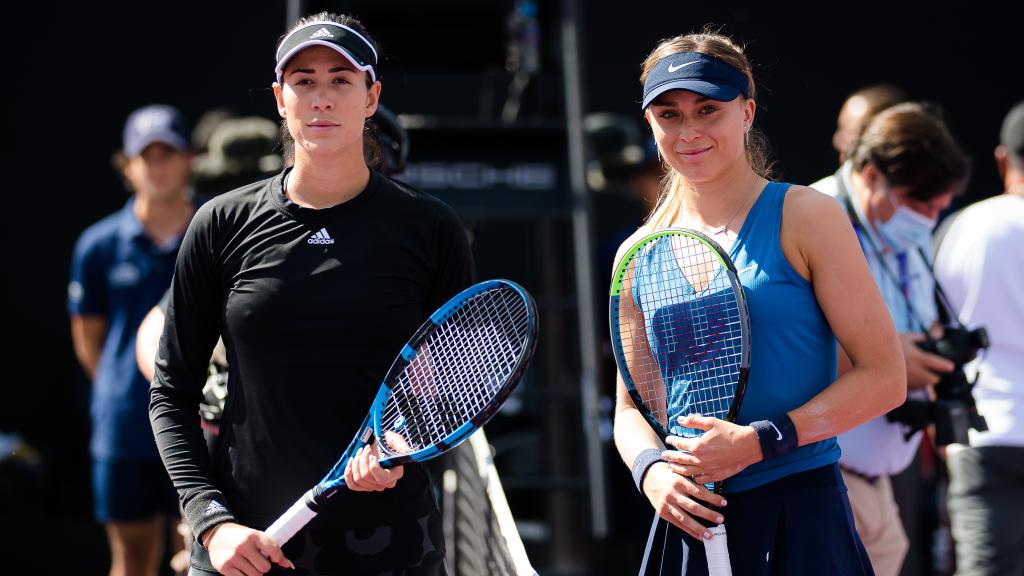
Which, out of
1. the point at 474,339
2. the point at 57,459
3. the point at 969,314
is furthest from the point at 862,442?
the point at 57,459

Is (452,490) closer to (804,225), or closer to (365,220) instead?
(365,220)

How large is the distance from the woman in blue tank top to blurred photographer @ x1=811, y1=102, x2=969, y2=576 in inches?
39.1

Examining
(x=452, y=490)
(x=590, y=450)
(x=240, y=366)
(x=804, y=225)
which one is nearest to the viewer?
(x=804, y=225)

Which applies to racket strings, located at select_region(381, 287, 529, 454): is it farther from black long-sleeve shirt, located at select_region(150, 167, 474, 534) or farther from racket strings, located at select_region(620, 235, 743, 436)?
racket strings, located at select_region(620, 235, 743, 436)

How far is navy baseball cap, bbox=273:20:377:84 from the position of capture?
226 cm

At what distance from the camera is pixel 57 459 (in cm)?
589

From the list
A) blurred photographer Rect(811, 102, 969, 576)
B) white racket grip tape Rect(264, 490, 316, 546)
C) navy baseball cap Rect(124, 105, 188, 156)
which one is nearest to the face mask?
blurred photographer Rect(811, 102, 969, 576)

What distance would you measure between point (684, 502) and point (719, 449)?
0.12 m

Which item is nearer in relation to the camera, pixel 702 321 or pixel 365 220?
pixel 702 321

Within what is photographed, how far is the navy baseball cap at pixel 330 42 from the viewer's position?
226 cm

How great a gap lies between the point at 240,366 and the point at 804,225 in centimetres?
107

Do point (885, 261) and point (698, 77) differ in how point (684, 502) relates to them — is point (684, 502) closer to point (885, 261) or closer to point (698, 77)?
point (698, 77)

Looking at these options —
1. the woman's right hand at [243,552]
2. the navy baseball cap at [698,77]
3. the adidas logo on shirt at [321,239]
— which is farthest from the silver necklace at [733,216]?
the woman's right hand at [243,552]

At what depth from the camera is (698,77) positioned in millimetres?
2174
